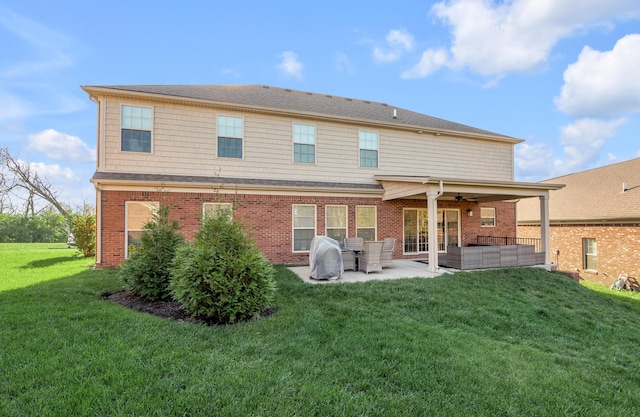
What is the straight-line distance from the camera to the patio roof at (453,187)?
9.11 metres

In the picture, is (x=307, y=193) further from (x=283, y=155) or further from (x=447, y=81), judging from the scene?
(x=447, y=81)

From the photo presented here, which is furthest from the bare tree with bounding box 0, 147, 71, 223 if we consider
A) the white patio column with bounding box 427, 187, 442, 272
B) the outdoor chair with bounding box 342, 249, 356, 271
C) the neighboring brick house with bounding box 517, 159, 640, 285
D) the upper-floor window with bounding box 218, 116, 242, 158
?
the neighboring brick house with bounding box 517, 159, 640, 285

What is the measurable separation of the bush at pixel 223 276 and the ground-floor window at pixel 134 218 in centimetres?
510

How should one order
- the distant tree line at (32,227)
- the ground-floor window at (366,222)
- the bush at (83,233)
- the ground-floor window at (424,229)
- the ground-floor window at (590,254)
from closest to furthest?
1. the ground-floor window at (366,222)
2. the bush at (83,233)
3. the ground-floor window at (424,229)
4. the ground-floor window at (590,254)
5. the distant tree line at (32,227)

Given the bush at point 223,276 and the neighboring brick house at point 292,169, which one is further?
the neighboring brick house at point 292,169

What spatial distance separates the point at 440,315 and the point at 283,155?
24.5ft

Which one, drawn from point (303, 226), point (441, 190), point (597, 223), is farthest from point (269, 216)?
point (597, 223)

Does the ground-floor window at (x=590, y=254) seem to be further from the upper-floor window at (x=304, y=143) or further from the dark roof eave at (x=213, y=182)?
the upper-floor window at (x=304, y=143)

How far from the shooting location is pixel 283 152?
10875 millimetres

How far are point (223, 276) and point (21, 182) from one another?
27.8 meters

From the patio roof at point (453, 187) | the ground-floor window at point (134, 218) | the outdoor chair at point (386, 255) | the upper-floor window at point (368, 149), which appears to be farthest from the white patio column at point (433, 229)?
the ground-floor window at point (134, 218)

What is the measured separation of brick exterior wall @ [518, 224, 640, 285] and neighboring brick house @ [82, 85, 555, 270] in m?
5.03

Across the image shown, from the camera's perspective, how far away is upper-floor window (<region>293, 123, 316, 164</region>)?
36.3 feet

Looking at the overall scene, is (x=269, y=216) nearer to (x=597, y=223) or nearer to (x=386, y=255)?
(x=386, y=255)
